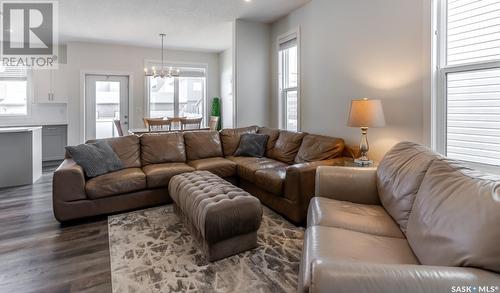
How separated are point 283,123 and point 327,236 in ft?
11.8

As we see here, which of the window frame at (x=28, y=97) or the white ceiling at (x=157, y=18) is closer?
the white ceiling at (x=157, y=18)

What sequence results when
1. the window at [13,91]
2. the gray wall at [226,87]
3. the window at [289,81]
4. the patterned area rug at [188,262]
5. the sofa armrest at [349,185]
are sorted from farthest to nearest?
the gray wall at [226,87], the window at [13,91], the window at [289,81], the sofa armrest at [349,185], the patterned area rug at [188,262]

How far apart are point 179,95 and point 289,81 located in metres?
3.46

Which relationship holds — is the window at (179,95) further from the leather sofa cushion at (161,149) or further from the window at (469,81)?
the window at (469,81)

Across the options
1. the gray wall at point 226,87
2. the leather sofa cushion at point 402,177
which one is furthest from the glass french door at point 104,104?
the leather sofa cushion at point 402,177

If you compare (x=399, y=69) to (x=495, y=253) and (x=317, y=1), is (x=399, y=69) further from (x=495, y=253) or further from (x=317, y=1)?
(x=495, y=253)

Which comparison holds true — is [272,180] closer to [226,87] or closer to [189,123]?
[189,123]

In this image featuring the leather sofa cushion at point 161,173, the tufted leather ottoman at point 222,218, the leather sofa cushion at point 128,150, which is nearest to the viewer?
the tufted leather ottoman at point 222,218

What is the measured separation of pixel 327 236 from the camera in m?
1.54

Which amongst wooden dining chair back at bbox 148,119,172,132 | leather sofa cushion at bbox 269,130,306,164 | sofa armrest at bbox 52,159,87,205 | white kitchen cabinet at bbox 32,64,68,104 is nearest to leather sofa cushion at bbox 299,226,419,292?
leather sofa cushion at bbox 269,130,306,164

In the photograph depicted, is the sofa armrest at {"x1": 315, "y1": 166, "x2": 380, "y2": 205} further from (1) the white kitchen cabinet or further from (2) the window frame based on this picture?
(2) the window frame

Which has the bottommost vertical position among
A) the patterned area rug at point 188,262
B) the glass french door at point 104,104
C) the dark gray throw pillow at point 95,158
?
the patterned area rug at point 188,262

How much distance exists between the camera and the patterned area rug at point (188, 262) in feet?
6.20

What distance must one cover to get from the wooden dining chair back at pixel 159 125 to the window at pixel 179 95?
6.01 feet
